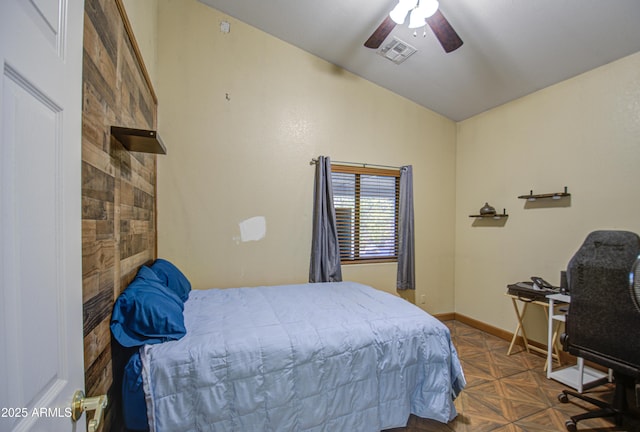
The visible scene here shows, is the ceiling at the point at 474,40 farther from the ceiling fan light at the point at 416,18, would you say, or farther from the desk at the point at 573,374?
the desk at the point at 573,374

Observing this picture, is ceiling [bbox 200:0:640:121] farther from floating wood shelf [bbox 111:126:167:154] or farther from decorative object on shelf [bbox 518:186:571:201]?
floating wood shelf [bbox 111:126:167:154]

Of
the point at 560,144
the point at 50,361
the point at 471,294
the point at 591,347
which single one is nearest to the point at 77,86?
the point at 50,361

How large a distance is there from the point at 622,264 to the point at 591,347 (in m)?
0.59

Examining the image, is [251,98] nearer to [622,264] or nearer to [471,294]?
[622,264]

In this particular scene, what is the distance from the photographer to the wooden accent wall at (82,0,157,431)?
3.52 ft

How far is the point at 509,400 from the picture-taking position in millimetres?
2170

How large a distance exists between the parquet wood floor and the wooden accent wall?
5.96ft

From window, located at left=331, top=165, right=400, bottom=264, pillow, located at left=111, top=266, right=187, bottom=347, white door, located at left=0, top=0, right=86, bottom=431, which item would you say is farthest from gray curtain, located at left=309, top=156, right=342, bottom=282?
white door, located at left=0, top=0, right=86, bottom=431

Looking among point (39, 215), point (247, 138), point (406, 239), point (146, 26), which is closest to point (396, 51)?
point (247, 138)

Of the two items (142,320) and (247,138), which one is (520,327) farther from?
(247,138)

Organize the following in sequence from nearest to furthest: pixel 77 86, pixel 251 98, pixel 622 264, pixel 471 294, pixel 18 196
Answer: pixel 18 196, pixel 77 86, pixel 622 264, pixel 251 98, pixel 471 294

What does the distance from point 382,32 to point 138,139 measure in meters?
1.83

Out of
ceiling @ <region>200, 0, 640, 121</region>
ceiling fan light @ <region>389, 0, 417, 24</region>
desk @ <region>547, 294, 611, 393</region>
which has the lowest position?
desk @ <region>547, 294, 611, 393</region>

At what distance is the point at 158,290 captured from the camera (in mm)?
1720
